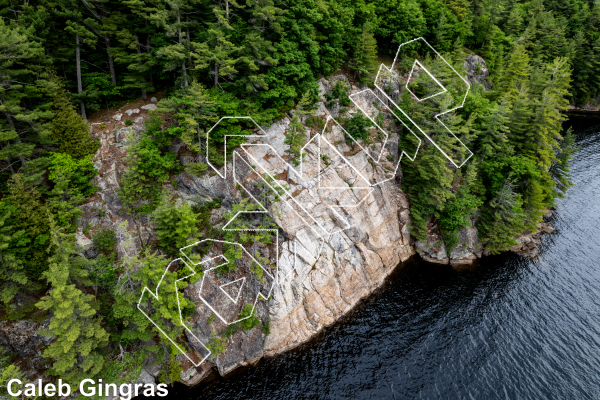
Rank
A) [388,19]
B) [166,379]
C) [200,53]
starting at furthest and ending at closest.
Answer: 1. [388,19]
2. [200,53]
3. [166,379]

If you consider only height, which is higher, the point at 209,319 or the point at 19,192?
the point at 19,192

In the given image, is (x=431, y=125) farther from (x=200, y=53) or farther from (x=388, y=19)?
(x=200, y=53)

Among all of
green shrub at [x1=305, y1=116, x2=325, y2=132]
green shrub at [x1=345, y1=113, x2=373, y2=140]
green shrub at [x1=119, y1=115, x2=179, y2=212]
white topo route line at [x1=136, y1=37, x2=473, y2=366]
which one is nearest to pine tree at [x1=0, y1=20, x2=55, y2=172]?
green shrub at [x1=119, y1=115, x2=179, y2=212]

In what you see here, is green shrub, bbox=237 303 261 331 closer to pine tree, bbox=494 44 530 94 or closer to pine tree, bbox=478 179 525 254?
pine tree, bbox=478 179 525 254

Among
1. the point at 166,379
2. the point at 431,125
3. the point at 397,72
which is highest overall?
the point at 397,72

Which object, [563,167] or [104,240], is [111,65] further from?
[563,167]

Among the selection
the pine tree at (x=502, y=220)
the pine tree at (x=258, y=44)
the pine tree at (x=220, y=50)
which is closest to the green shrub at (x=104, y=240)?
the pine tree at (x=220, y=50)

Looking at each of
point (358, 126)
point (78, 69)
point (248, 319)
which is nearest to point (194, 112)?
A: point (78, 69)

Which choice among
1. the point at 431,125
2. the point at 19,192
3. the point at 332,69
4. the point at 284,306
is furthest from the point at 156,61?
the point at 431,125
